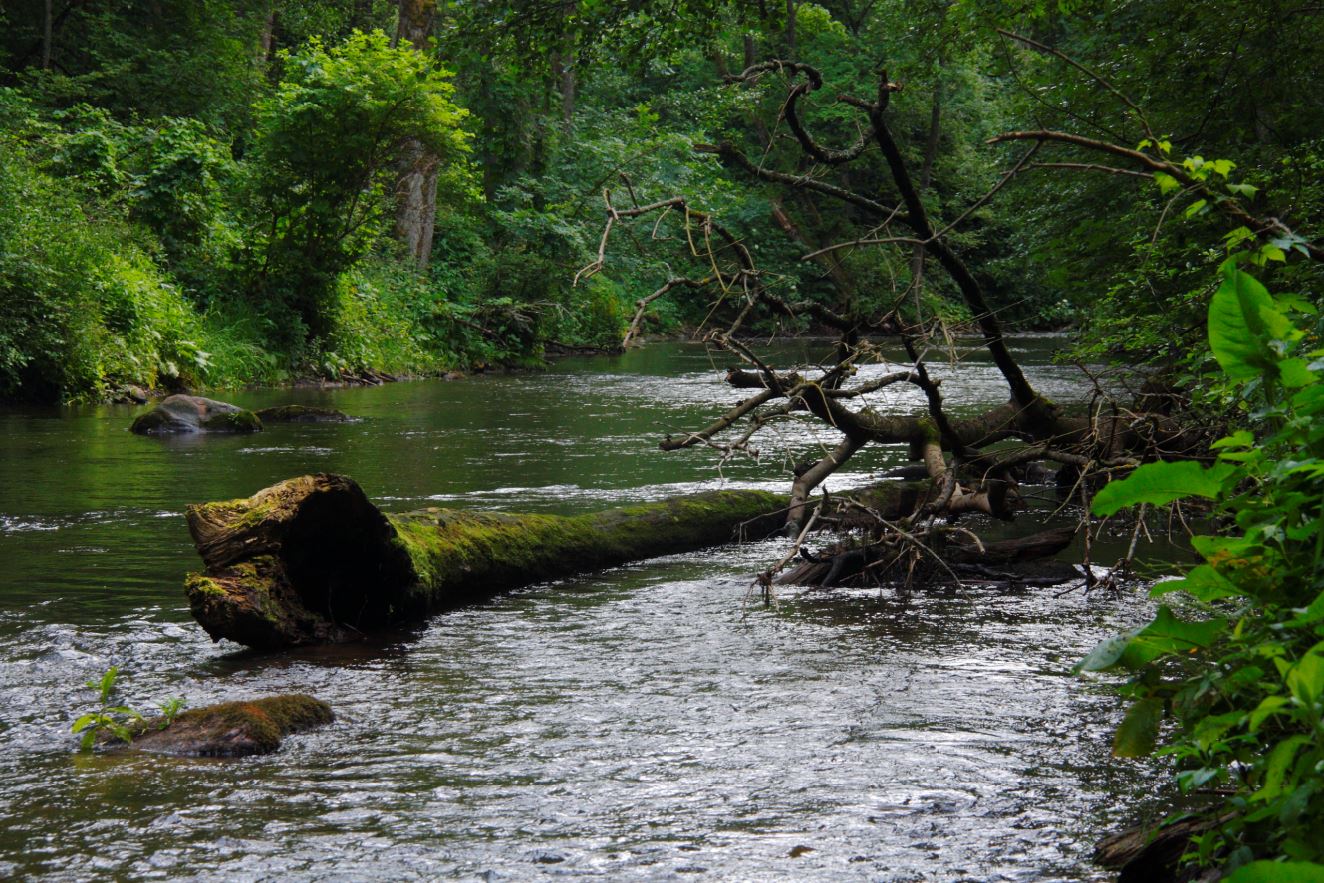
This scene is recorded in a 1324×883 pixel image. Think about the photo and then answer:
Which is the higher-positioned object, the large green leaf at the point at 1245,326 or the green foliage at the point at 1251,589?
the large green leaf at the point at 1245,326

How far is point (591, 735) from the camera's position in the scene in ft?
15.6

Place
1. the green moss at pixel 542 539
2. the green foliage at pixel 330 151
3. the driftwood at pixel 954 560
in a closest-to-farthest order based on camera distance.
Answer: the green moss at pixel 542 539, the driftwood at pixel 954 560, the green foliage at pixel 330 151

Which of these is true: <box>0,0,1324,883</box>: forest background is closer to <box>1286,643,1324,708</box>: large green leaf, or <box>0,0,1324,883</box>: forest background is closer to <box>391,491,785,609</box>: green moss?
<box>1286,643,1324,708</box>: large green leaf

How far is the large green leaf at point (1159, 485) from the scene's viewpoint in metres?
2.36

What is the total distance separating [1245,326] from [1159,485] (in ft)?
1.40

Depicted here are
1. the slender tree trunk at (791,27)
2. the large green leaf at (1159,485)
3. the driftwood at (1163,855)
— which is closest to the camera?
the large green leaf at (1159,485)

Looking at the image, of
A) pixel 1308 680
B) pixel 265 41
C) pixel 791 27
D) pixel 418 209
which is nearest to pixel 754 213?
pixel 791 27

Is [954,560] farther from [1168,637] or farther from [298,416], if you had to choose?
[298,416]

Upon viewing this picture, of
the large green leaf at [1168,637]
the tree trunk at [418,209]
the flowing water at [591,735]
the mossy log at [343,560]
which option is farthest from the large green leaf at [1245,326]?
the tree trunk at [418,209]

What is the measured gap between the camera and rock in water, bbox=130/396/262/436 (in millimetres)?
15250

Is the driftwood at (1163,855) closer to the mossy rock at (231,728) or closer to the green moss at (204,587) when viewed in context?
the mossy rock at (231,728)

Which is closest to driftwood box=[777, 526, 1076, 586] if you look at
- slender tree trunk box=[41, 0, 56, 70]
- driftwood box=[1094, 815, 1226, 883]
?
driftwood box=[1094, 815, 1226, 883]

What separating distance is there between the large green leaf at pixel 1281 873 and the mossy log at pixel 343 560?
4889mm

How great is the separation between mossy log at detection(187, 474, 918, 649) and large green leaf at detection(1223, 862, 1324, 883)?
4.89m
